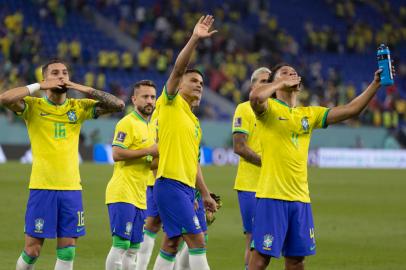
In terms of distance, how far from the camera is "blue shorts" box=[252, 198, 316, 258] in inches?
324

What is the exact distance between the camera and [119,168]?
33.1ft

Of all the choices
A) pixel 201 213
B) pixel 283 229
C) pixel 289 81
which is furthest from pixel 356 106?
pixel 201 213

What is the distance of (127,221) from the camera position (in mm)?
9789

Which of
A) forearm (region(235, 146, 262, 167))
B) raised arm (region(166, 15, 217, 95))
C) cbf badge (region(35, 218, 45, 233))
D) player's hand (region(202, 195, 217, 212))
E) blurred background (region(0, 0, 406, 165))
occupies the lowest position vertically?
cbf badge (region(35, 218, 45, 233))

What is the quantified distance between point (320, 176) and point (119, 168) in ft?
68.1

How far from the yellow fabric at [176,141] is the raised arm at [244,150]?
4.04 ft

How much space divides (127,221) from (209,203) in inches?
46.0

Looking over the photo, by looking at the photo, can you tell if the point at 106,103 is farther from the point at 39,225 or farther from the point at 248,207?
the point at 248,207

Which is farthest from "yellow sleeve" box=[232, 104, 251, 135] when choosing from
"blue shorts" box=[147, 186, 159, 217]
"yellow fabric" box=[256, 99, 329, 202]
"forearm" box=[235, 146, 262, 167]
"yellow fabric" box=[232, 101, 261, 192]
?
"yellow fabric" box=[256, 99, 329, 202]

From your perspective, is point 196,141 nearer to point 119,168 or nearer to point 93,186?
point 119,168

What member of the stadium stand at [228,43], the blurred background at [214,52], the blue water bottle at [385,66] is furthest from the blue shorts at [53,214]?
the stadium stand at [228,43]

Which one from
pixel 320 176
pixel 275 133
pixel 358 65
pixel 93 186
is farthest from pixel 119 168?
pixel 358 65

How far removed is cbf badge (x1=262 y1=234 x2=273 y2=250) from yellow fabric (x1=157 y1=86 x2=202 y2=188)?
Result: 3.31 feet

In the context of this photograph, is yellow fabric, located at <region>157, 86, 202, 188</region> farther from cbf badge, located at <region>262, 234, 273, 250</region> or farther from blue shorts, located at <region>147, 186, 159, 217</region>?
blue shorts, located at <region>147, 186, 159, 217</region>
